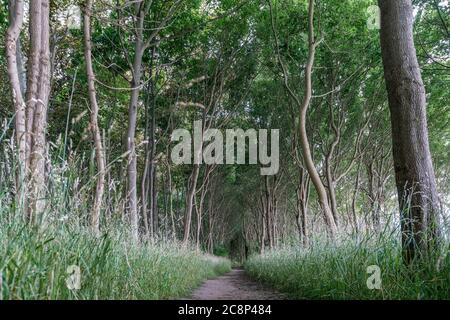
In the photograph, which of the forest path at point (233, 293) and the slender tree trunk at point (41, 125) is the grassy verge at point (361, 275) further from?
the slender tree trunk at point (41, 125)

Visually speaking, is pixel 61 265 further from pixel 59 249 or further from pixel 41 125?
pixel 41 125

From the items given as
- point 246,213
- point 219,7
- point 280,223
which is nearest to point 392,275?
point 219,7

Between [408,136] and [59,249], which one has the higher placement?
[408,136]

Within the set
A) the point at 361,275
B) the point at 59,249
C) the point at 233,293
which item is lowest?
the point at 233,293

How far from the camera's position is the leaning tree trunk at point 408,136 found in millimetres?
4211

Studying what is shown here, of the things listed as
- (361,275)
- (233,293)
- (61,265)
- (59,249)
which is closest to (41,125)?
(59,249)

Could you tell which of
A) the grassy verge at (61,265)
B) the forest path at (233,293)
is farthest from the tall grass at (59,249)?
the forest path at (233,293)

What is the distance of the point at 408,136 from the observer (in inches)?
174

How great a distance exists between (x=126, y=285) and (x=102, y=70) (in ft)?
33.0

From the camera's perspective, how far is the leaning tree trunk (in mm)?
4211

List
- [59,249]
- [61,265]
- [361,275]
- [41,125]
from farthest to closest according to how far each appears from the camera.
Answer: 1. [361,275]
2. [41,125]
3. [59,249]
4. [61,265]

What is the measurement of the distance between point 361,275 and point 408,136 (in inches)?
61.9

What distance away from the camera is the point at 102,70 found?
13188 millimetres

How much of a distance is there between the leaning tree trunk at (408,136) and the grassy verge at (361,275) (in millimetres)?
189
